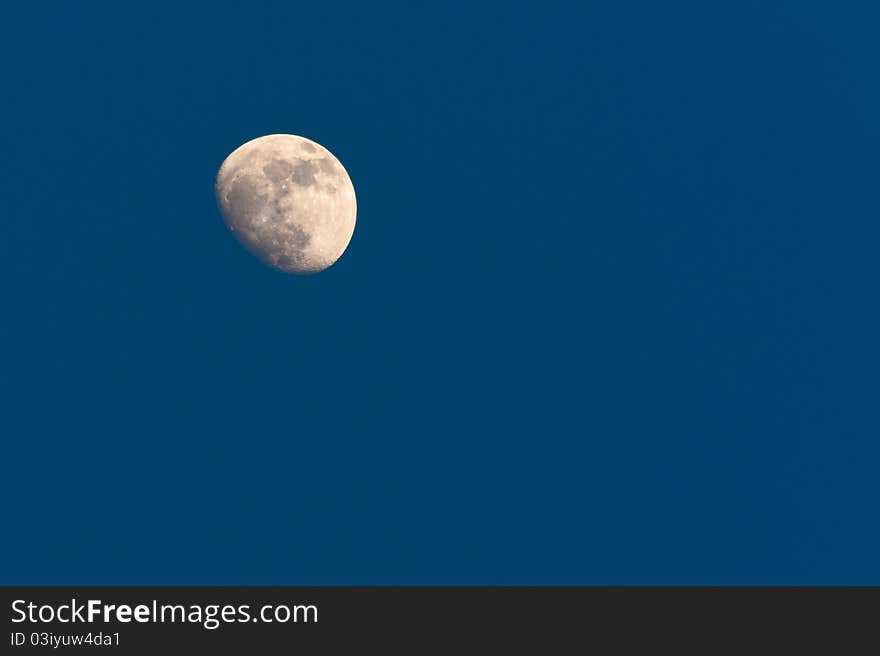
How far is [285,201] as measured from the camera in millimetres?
34938

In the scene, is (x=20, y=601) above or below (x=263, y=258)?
below

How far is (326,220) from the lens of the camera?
117ft

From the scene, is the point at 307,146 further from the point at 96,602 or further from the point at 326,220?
the point at 96,602

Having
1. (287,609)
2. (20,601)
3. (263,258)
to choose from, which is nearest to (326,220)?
(263,258)

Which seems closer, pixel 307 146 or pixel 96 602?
pixel 96 602

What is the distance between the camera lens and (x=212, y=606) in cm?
3122

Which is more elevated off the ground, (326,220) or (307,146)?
(307,146)

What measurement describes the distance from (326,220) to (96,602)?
1485 centimetres

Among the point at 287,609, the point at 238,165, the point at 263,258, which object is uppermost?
the point at 238,165

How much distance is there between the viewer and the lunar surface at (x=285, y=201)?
35.0m

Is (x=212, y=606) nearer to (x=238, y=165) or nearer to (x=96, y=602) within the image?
(x=96, y=602)

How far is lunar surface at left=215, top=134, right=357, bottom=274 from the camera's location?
115ft

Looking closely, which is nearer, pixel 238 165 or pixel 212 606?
pixel 212 606

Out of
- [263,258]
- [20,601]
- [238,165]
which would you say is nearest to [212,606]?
[20,601]
